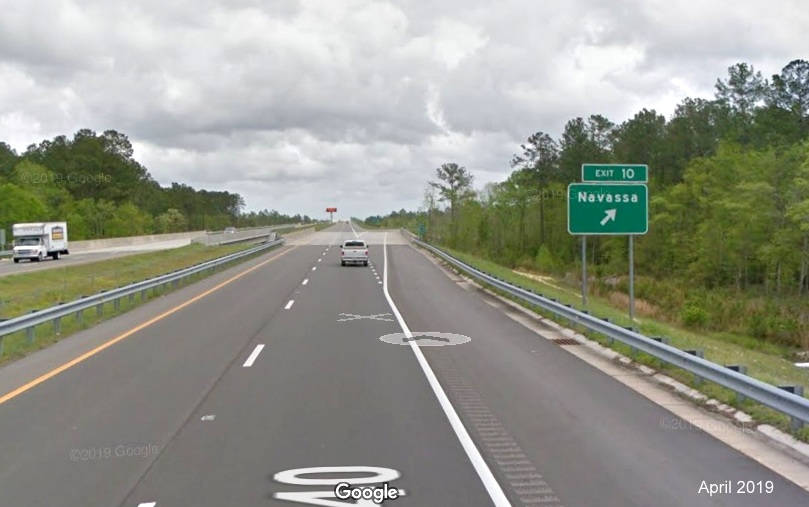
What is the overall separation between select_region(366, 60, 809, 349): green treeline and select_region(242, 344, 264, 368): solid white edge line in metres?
27.2

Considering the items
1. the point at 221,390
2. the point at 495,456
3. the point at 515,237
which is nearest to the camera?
the point at 495,456

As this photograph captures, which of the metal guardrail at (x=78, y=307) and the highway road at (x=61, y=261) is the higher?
the metal guardrail at (x=78, y=307)

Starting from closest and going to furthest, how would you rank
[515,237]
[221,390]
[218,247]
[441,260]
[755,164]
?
1. [221,390]
2. [441,260]
3. [755,164]
4. [218,247]
5. [515,237]

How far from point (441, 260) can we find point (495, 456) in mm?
43396

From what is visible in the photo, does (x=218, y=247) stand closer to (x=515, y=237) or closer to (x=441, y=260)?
(x=441, y=260)

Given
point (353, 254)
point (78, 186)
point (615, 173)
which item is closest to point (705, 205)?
point (353, 254)

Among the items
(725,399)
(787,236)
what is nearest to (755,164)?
(787,236)

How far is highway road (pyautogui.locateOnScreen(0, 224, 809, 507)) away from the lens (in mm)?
6152

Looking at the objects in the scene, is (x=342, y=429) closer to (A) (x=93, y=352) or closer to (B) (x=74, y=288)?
(A) (x=93, y=352)

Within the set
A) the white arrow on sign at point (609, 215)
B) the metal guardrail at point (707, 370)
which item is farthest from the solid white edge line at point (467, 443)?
the white arrow on sign at point (609, 215)

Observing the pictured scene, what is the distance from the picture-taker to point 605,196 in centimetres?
1955

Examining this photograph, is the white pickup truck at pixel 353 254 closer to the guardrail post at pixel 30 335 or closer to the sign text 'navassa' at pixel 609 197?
the sign text 'navassa' at pixel 609 197

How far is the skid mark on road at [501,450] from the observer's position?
6035mm

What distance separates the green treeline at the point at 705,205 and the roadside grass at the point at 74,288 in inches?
1030
